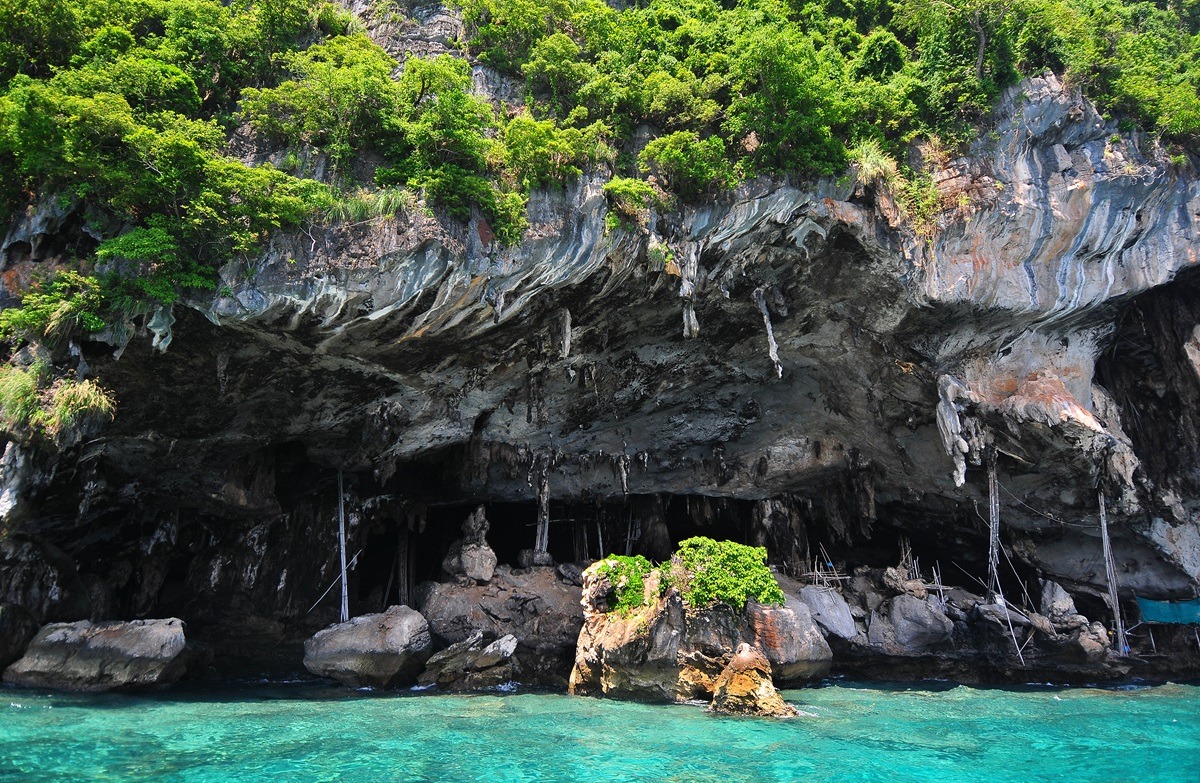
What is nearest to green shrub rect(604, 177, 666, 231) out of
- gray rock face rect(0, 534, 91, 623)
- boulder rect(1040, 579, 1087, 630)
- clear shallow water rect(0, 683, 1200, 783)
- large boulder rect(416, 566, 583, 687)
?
clear shallow water rect(0, 683, 1200, 783)

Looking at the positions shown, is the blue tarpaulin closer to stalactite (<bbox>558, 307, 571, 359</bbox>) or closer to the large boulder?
the large boulder

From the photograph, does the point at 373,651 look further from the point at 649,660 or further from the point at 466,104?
the point at 466,104

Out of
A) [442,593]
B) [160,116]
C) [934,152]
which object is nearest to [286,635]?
[442,593]

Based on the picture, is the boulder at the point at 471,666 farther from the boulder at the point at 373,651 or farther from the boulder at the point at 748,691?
the boulder at the point at 748,691

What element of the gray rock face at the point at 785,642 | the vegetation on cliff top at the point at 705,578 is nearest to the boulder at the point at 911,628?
the gray rock face at the point at 785,642

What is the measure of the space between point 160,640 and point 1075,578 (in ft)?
63.2

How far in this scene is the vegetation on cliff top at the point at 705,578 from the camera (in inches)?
438

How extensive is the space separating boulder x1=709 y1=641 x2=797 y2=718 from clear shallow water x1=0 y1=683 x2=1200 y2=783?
331 mm

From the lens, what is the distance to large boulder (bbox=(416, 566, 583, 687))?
1356 cm

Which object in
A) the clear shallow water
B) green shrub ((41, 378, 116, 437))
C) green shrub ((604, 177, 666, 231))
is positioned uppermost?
green shrub ((604, 177, 666, 231))

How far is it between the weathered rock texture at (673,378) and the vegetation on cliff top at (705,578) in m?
3.32

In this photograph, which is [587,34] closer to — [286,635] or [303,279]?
[303,279]

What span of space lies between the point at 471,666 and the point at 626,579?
3.22 meters

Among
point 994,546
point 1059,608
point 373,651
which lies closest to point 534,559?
point 373,651
